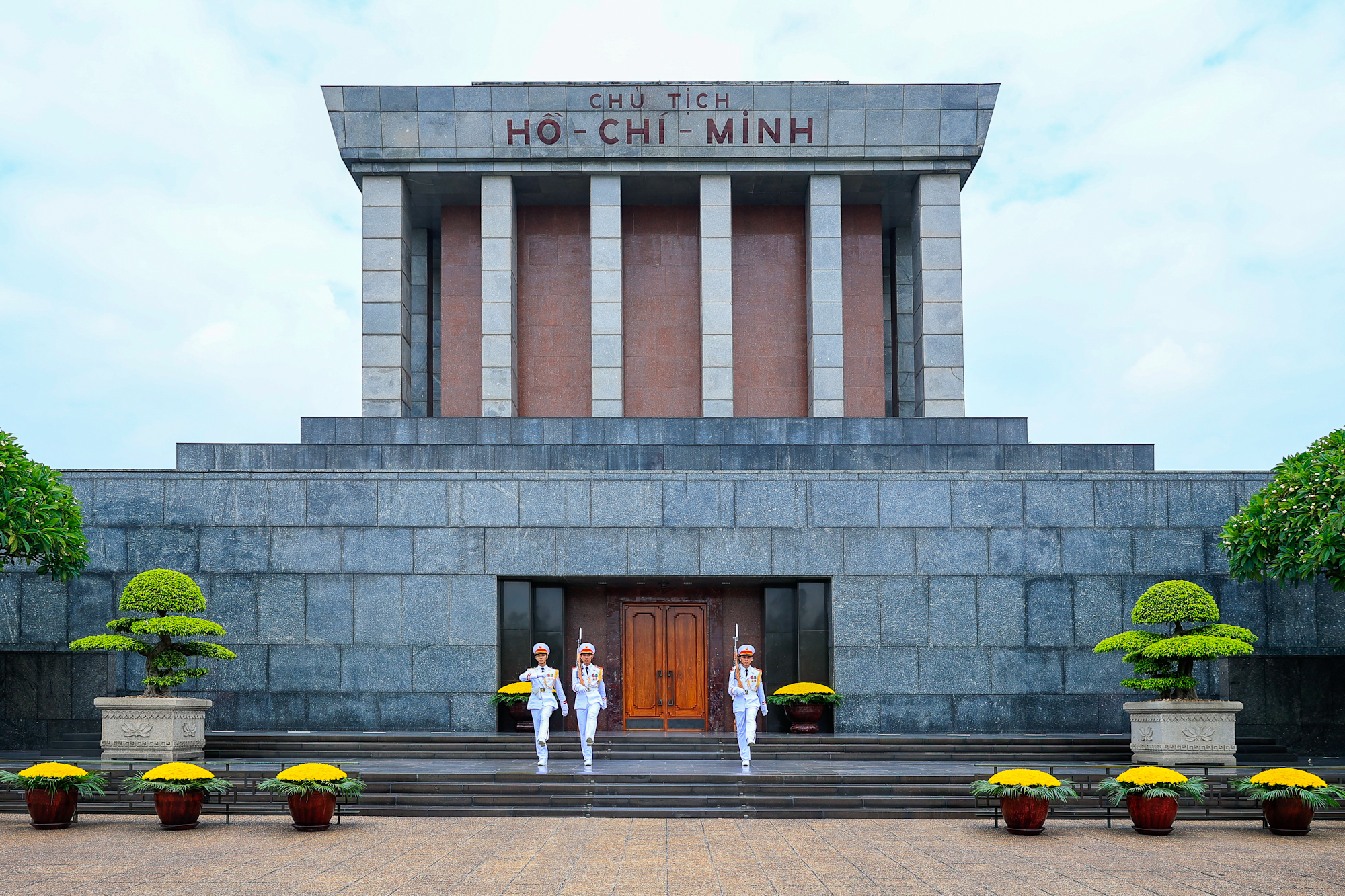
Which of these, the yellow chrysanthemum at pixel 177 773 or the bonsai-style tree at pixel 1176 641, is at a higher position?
the bonsai-style tree at pixel 1176 641

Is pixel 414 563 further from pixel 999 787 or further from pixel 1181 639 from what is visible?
pixel 1181 639

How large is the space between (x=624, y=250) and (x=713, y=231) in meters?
2.38

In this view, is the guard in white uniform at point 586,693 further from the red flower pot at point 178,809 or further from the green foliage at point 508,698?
the red flower pot at point 178,809

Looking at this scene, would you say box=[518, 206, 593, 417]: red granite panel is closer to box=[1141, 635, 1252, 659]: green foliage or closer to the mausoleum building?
the mausoleum building

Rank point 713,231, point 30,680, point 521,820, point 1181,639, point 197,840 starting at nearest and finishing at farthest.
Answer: point 197,840, point 521,820, point 1181,639, point 30,680, point 713,231

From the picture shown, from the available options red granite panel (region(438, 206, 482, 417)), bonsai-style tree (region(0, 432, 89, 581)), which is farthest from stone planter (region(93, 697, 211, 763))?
red granite panel (region(438, 206, 482, 417))

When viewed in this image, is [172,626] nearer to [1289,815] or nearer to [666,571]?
[666,571]

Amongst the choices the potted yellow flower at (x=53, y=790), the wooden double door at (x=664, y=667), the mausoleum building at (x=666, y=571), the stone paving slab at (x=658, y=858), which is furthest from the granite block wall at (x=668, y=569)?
the potted yellow flower at (x=53, y=790)

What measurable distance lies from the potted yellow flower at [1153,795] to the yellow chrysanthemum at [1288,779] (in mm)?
693

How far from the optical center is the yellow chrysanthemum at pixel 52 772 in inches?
545

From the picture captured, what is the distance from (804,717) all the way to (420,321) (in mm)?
14463

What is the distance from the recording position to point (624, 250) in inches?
1129

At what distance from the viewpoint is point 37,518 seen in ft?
58.4

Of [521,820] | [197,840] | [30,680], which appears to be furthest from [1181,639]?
[30,680]
